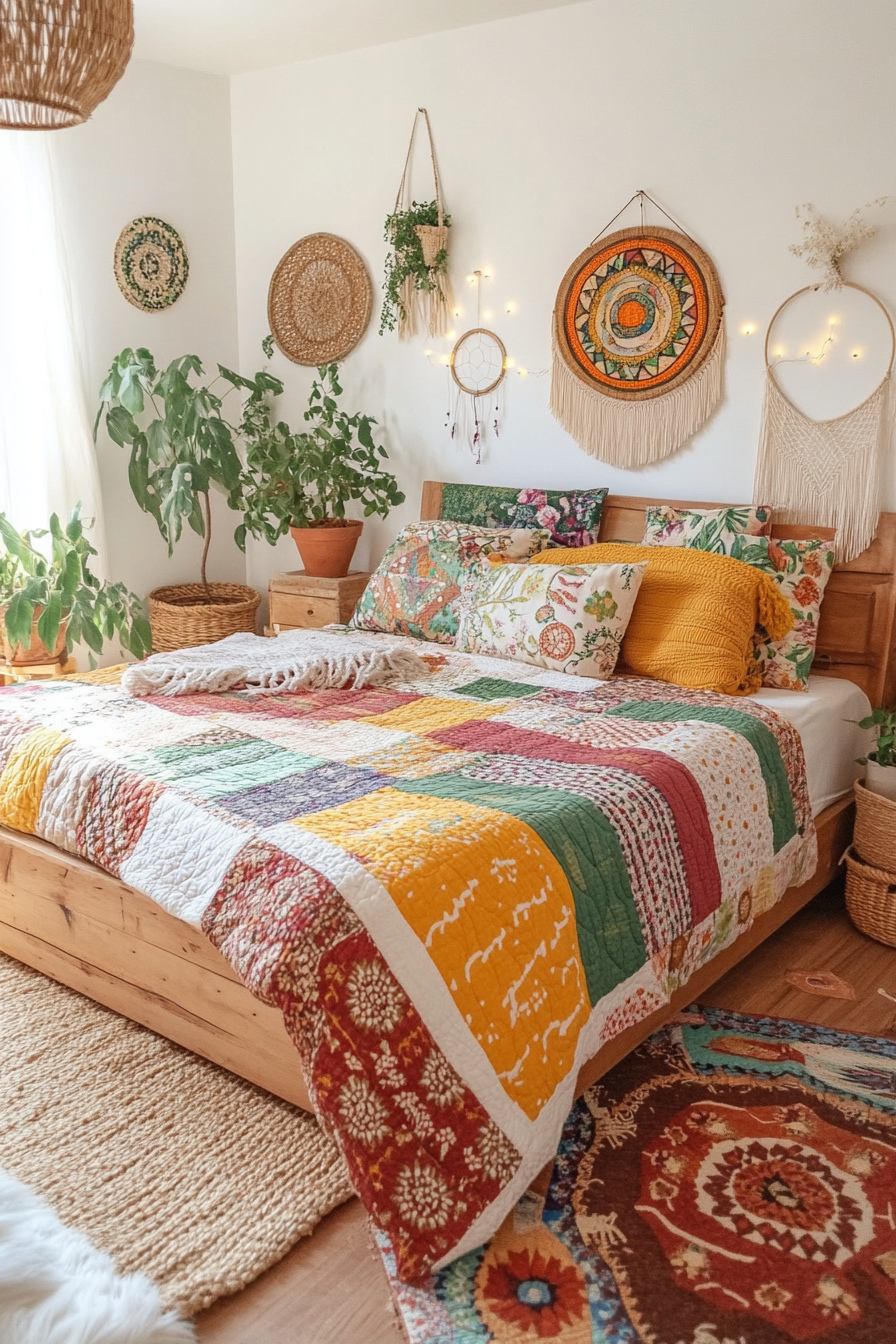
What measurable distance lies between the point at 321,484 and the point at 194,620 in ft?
2.42

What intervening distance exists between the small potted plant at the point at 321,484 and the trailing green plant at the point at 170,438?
0.45 feet

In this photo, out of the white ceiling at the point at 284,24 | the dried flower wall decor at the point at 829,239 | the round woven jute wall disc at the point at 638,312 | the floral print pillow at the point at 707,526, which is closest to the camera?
the dried flower wall decor at the point at 829,239

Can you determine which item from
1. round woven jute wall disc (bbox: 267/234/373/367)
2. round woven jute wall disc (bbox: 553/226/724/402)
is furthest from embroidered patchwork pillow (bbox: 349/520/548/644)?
round woven jute wall disc (bbox: 267/234/373/367)

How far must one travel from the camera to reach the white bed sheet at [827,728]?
2.79 metres

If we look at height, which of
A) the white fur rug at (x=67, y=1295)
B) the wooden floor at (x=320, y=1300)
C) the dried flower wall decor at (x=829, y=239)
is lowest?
the wooden floor at (x=320, y=1300)

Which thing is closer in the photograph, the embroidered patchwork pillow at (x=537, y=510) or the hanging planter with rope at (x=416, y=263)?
the embroidered patchwork pillow at (x=537, y=510)

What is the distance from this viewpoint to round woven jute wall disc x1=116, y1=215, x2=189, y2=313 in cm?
416

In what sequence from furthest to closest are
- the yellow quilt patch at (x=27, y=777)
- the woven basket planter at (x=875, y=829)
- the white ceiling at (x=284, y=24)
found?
1. the white ceiling at (x=284, y=24)
2. the woven basket planter at (x=875, y=829)
3. the yellow quilt patch at (x=27, y=777)

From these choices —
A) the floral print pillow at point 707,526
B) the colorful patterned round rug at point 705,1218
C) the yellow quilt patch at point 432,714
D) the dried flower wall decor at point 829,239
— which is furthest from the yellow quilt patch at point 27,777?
the dried flower wall decor at point 829,239

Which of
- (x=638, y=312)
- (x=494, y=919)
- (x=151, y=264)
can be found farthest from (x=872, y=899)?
(x=151, y=264)

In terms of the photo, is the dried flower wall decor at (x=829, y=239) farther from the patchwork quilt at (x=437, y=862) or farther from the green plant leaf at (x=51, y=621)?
the green plant leaf at (x=51, y=621)

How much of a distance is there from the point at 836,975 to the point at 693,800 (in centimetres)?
76

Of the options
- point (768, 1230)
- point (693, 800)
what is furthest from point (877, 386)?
point (768, 1230)

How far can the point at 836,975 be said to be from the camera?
2.65 metres
